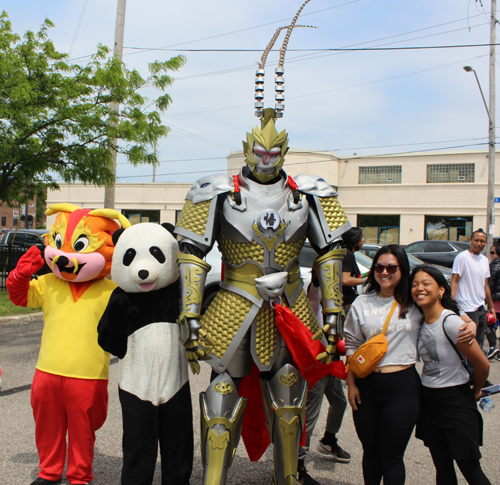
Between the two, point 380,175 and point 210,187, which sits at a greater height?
point 380,175

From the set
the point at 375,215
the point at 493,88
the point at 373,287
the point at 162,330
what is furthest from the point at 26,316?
the point at 375,215

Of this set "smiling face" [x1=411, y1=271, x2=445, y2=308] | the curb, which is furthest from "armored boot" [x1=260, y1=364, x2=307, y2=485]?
the curb

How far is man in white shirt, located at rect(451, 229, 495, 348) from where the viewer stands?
5.59 meters

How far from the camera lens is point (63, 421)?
2.87 m

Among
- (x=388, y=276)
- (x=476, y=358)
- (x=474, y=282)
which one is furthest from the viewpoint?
(x=474, y=282)

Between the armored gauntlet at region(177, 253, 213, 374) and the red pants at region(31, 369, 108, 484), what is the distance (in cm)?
69

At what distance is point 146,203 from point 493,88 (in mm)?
20255

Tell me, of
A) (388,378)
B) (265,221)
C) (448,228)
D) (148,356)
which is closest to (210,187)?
(265,221)

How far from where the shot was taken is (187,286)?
2.70 meters

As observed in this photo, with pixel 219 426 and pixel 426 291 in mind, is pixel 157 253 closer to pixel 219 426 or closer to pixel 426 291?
pixel 219 426

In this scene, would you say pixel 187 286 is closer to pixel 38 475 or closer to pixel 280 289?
pixel 280 289

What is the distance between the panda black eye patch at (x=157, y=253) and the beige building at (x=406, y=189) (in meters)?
23.4

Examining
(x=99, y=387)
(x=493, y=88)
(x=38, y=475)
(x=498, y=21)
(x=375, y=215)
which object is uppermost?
(x=498, y=21)

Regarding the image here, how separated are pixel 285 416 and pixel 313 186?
52.9 inches
